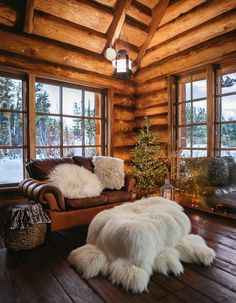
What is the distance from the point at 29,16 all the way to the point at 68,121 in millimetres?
1710

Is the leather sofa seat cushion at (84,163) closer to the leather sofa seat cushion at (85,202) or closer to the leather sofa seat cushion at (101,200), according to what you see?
the leather sofa seat cushion at (101,200)

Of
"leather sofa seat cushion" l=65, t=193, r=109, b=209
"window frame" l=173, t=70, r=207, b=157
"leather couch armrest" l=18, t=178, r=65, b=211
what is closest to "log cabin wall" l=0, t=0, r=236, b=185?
"window frame" l=173, t=70, r=207, b=157

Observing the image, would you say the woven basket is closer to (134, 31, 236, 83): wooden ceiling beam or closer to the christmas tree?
the christmas tree

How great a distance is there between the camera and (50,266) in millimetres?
2031

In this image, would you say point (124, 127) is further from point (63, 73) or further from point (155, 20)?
point (155, 20)

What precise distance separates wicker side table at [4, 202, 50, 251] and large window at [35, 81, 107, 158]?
1.66 m


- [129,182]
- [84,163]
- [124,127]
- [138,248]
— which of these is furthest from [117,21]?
[138,248]

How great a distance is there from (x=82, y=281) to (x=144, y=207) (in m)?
0.91

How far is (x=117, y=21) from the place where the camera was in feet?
12.8

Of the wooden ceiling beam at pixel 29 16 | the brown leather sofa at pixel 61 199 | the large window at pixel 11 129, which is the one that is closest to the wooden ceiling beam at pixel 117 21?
the wooden ceiling beam at pixel 29 16

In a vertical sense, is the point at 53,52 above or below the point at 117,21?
below

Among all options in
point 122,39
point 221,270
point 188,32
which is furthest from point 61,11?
point 221,270

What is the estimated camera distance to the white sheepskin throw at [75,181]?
279 cm

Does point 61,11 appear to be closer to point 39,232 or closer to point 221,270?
point 39,232
